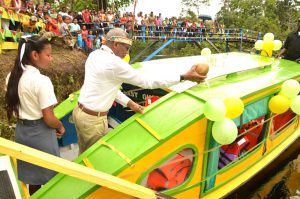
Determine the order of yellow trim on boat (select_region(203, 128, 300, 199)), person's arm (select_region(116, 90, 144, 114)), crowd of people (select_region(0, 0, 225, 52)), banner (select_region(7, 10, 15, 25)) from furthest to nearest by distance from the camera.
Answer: crowd of people (select_region(0, 0, 225, 52)) → banner (select_region(7, 10, 15, 25)) → yellow trim on boat (select_region(203, 128, 300, 199)) → person's arm (select_region(116, 90, 144, 114))

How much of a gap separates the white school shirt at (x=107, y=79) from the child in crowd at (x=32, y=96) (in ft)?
1.46

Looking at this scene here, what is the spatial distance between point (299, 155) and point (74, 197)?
16.7 ft

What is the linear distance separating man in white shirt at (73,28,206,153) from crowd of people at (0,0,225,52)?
202 centimetres

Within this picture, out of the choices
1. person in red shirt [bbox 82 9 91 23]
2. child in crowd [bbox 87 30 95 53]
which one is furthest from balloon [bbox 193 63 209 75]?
person in red shirt [bbox 82 9 91 23]

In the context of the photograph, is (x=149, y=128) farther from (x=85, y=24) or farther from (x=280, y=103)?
(x=85, y=24)

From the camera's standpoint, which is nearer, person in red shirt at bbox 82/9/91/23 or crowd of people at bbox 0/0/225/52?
crowd of people at bbox 0/0/225/52

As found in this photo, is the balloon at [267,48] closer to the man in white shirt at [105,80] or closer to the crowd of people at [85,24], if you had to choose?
the crowd of people at [85,24]

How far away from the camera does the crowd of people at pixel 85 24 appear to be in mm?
8522

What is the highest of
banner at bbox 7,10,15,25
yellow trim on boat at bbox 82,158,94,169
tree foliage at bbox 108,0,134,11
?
tree foliage at bbox 108,0,134,11

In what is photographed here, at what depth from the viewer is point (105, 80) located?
2721 millimetres

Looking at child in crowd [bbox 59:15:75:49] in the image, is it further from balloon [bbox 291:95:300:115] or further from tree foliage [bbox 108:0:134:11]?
tree foliage [bbox 108:0:134:11]

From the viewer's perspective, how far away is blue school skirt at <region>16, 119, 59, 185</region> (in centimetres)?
247

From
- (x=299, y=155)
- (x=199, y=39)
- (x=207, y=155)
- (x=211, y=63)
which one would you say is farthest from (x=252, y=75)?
(x=199, y=39)

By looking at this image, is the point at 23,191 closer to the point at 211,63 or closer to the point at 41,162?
the point at 41,162
